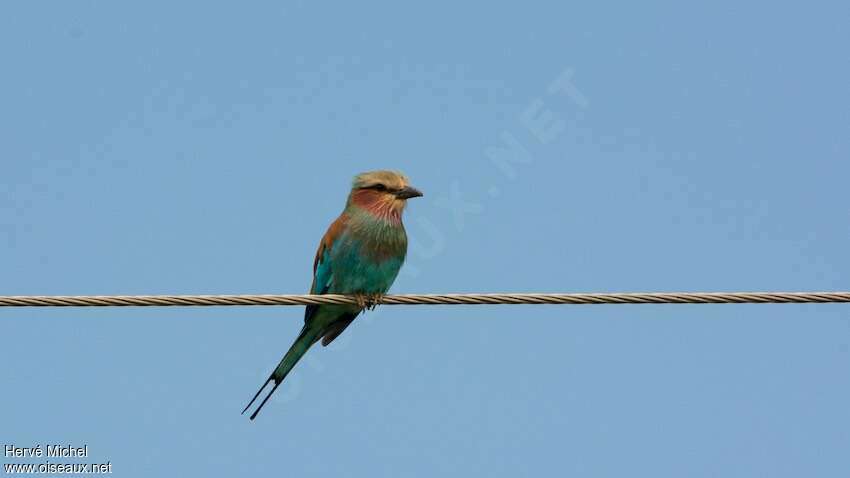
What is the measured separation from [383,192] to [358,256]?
0.49m

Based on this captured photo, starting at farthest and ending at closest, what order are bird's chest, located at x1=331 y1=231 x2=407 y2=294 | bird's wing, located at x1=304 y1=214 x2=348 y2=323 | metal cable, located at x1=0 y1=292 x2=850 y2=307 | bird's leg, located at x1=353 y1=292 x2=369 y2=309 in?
bird's wing, located at x1=304 y1=214 x2=348 y2=323, bird's chest, located at x1=331 y1=231 x2=407 y2=294, bird's leg, located at x1=353 y1=292 x2=369 y2=309, metal cable, located at x1=0 y1=292 x2=850 y2=307

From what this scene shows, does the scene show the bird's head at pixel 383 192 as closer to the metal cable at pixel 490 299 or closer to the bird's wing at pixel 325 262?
the bird's wing at pixel 325 262

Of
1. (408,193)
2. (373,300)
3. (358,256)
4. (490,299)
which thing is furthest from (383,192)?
(490,299)

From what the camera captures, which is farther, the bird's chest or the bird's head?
the bird's head

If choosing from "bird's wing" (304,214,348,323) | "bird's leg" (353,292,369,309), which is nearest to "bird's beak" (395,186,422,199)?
"bird's wing" (304,214,348,323)

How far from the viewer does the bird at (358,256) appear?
677 cm

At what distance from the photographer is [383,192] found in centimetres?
708

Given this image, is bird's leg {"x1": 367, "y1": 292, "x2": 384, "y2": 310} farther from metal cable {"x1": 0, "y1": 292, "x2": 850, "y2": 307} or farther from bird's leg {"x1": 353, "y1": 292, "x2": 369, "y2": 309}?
metal cable {"x1": 0, "y1": 292, "x2": 850, "y2": 307}

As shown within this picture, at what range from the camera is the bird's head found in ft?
23.1

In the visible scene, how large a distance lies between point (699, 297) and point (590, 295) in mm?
435

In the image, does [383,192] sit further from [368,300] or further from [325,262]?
[368,300]

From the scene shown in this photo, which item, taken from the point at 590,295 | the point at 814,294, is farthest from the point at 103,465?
the point at 814,294

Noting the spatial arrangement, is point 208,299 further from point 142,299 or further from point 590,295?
point 590,295

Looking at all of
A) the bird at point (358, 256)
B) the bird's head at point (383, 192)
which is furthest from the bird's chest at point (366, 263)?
the bird's head at point (383, 192)
